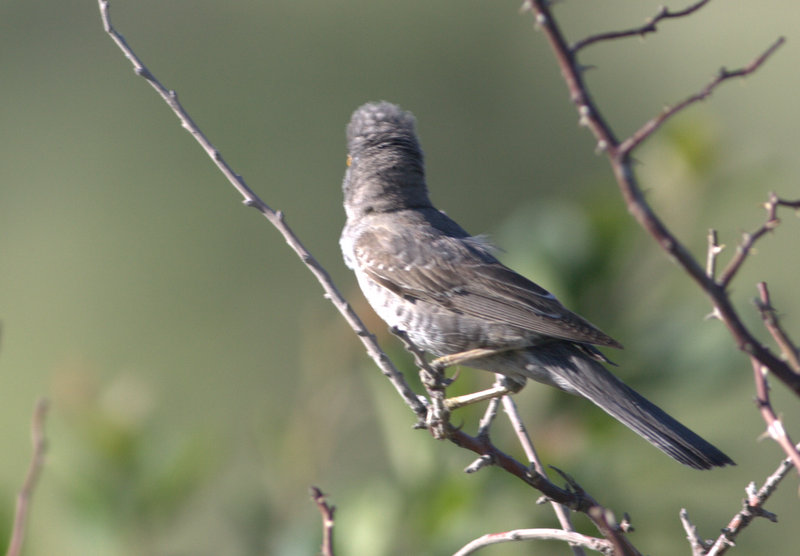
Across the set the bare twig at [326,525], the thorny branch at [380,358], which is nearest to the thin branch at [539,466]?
the thorny branch at [380,358]

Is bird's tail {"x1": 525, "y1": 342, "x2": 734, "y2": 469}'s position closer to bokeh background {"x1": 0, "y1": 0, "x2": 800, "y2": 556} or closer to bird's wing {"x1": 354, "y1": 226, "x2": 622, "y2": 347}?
bird's wing {"x1": 354, "y1": 226, "x2": 622, "y2": 347}

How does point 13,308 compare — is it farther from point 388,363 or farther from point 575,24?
point 388,363

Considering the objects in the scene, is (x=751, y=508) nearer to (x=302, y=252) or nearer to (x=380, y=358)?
(x=380, y=358)

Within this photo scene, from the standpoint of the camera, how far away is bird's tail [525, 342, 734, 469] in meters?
2.55

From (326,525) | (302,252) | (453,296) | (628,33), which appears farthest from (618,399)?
(628,33)

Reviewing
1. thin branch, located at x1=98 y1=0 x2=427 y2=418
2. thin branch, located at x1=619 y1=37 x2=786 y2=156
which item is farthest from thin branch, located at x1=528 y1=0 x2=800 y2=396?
thin branch, located at x1=98 y1=0 x2=427 y2=418

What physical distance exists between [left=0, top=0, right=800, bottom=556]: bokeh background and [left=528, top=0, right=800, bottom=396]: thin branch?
82.7 inches

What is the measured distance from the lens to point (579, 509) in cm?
200

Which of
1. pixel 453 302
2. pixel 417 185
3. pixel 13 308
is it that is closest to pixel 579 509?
pixel 453 302

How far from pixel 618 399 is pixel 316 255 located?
5.97 m

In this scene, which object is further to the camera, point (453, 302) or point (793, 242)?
point (793, 242)

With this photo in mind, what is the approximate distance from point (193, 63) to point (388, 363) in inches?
353

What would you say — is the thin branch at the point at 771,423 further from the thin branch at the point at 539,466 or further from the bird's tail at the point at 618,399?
the bird's tail at the point at 618,399

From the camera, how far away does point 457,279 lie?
11.0 feet
